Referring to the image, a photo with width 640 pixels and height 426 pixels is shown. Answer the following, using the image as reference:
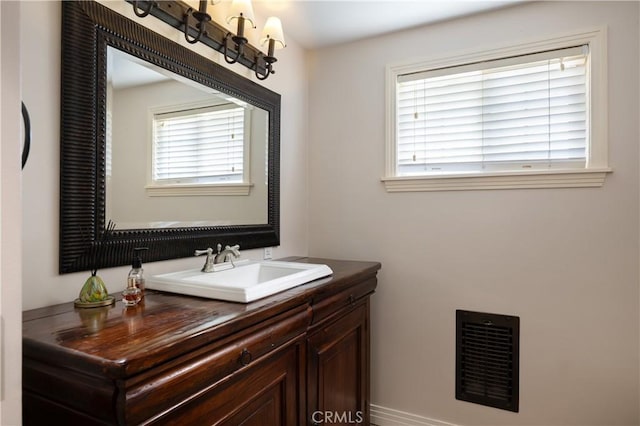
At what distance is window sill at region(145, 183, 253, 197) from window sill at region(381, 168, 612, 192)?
85cm

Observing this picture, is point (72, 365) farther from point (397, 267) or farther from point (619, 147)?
point (619, 147)

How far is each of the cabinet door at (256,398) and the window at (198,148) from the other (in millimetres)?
804

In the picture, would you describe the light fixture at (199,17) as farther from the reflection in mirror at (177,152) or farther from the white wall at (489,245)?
the white wall at (489,245)

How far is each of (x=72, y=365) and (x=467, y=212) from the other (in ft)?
6.10

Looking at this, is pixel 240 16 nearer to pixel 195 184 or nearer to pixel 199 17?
pixel 199 17

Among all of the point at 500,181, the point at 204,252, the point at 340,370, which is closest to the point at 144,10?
the point at 204,252

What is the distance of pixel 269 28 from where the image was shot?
1854mm

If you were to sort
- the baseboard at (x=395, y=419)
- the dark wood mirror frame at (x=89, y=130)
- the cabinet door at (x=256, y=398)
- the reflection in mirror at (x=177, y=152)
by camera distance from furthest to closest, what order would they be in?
1. the baseboard at (x=395, y=419)
2. the reflection in mirror at (x=177, y=152)
3. the dark wood mirror frame at (x=89, y=130)
4. the cabinet door at (x=256, y=398)

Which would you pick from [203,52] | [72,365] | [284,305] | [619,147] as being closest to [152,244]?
[284,305]

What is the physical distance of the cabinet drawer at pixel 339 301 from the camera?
1508mm

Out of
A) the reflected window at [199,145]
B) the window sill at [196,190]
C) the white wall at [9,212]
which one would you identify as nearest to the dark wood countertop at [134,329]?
the white wall at [9,212]

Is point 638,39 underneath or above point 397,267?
above

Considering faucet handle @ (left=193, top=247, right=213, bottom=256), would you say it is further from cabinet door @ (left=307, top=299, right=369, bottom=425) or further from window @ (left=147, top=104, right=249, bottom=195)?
cabinet door @ (left=307, top=299, right=369, bottom=425)

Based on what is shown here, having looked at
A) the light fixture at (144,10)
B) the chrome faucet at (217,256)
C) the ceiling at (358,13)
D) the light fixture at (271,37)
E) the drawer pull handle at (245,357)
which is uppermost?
the ceiling at (358,13)
